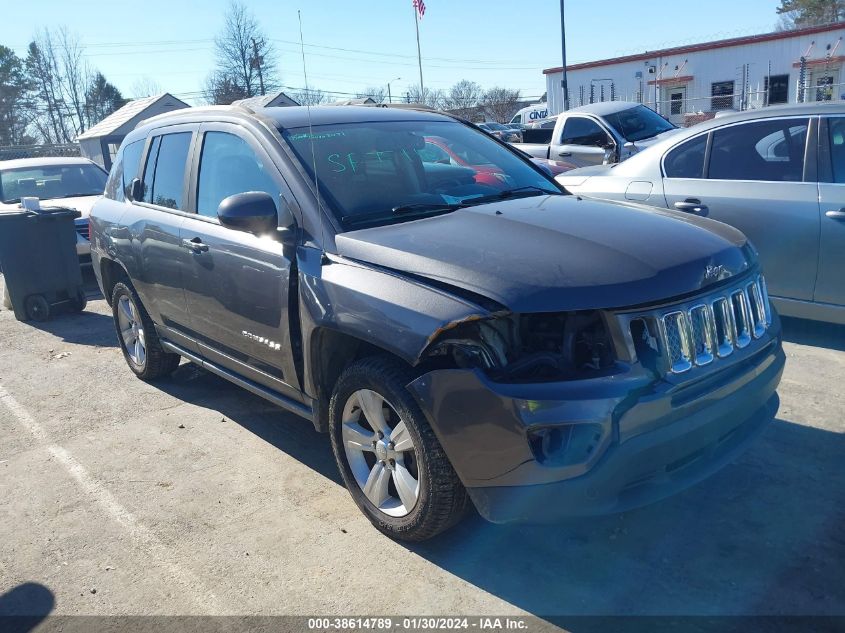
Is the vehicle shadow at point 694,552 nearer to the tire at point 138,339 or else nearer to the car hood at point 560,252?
the car hood at point 560,252

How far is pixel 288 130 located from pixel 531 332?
184 centimetres

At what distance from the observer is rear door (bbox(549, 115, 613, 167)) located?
1131cm

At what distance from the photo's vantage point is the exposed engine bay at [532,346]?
270 centimetres

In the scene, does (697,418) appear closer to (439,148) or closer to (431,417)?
(431,417)

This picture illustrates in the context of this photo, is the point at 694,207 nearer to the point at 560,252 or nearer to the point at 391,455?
the point at 560,252

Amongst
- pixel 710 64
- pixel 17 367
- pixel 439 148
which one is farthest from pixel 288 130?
pixel 710 64

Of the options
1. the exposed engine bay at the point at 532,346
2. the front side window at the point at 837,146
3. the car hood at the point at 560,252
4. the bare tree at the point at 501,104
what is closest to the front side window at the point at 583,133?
the front side window at the point at 837,146

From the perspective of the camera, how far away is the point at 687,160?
233 inches

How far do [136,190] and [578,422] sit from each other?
3.98m

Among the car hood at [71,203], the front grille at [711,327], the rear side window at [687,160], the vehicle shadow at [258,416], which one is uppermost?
the rear side window at [687,160]

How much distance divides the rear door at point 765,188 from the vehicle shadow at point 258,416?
3.35 metres

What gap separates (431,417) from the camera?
110 inches

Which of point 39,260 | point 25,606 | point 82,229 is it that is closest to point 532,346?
point 25,606

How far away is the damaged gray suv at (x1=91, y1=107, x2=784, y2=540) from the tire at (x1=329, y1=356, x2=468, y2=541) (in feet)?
0.03
